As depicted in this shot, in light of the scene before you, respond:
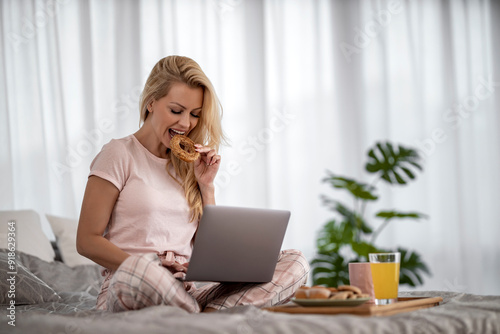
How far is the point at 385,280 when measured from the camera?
4.78 feet

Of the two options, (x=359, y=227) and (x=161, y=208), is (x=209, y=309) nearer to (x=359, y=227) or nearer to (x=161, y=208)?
(x=161, y=208)

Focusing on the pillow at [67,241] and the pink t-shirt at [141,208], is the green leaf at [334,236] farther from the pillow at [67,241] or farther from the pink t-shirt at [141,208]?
the pink t-shirt at [141,208]

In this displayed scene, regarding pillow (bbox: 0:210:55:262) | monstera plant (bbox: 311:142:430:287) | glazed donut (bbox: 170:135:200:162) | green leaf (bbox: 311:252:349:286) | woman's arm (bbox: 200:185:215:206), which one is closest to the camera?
glazed donut (bbox: 170:135:200:162)

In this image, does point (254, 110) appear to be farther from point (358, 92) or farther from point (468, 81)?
point (468, 81)

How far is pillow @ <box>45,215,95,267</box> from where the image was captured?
2.81m

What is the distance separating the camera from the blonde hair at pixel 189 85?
1.98 meters

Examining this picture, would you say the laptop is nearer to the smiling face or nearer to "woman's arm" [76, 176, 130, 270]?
"woman's arm" [76, 176, 130, 270]

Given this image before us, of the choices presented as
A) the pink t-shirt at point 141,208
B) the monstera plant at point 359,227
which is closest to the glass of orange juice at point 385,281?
the pink t-shirt at point 141,208

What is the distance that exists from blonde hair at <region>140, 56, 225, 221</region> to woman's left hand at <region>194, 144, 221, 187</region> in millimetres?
21

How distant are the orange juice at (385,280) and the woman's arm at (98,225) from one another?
71 centimetres

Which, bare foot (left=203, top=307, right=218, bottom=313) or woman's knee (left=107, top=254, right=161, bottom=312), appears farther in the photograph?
bare foot (left=203, top=307, right=218, bottom=313)

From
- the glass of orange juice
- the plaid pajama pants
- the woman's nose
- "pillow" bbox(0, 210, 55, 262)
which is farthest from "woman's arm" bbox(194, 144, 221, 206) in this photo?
"pillow" bbox(0, 210, 55, 262)

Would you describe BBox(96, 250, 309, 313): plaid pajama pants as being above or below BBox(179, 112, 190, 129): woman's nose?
below

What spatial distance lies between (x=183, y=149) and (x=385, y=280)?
2.84ft
